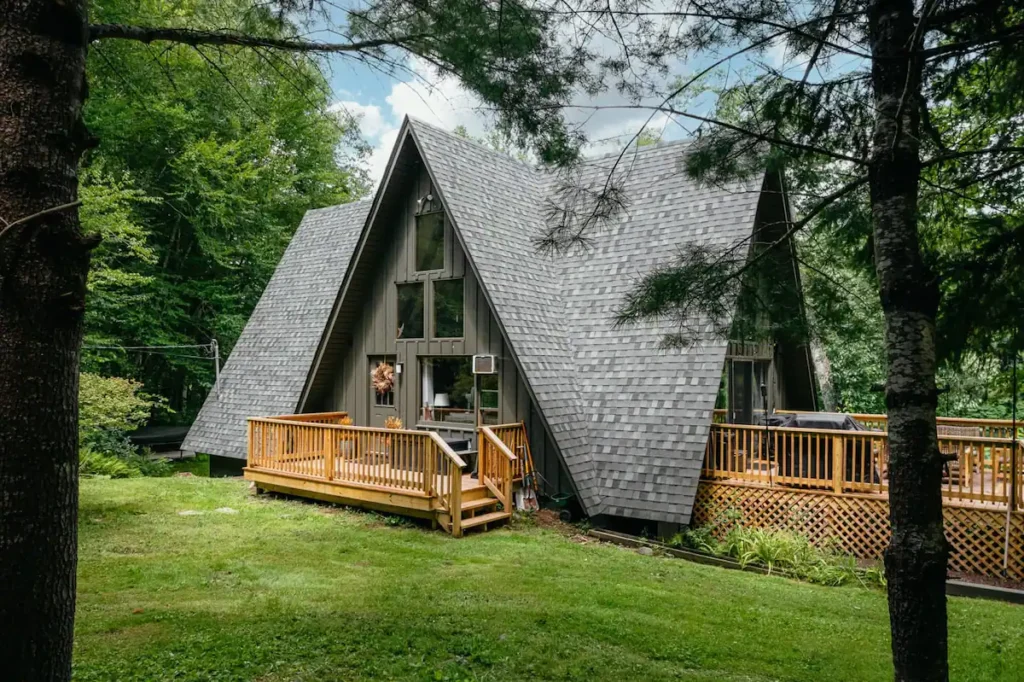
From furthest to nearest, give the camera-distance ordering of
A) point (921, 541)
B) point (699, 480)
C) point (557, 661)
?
1. point (699, 480)
2. point (557, 661)
3. point (921, 541)

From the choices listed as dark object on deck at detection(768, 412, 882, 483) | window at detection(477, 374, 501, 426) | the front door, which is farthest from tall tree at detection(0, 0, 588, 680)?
the front door

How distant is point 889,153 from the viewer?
132 inches

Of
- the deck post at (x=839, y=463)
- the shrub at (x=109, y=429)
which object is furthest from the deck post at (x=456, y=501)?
the shrub at (x=109, y=429)

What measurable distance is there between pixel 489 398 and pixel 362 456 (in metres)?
2.27

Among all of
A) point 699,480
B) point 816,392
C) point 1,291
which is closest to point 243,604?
point 1,291

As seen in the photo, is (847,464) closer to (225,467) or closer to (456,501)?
(456,501)

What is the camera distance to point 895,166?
3350mm

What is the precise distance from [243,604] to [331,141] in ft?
78.3

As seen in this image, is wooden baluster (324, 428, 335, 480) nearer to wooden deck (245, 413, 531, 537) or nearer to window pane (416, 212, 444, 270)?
wooden deck (245, 413, 531, 537)

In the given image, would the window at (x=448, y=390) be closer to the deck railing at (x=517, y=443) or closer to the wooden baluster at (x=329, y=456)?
the deck railing at (x=517, y=443)

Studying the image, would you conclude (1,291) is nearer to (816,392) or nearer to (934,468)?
(934,468)

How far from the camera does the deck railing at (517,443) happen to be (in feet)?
33.2

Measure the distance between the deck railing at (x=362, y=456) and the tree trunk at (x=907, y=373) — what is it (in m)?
5.95

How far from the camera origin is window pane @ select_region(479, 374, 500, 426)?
11.0m
